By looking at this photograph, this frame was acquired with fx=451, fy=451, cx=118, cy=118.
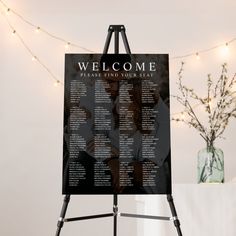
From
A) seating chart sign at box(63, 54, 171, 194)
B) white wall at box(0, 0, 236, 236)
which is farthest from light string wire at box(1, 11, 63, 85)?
seating chart sign at box(63, 54, 171, 194)

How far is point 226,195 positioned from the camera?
196 cm

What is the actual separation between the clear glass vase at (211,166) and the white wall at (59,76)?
19.5 inches

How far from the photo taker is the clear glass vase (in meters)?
2.22

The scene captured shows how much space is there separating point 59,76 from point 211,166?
112 cm

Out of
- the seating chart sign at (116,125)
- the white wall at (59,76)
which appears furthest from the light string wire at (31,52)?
the seating chart sign at (116,125)

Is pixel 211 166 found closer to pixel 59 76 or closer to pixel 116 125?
pixel 116 125

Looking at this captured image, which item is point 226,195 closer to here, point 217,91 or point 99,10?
point 217,91

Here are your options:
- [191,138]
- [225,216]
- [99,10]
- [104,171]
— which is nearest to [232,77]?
[191,138]

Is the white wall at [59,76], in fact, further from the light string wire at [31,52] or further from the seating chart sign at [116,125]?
the seating chart sign at [116,125]

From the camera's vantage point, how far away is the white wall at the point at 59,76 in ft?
8.77

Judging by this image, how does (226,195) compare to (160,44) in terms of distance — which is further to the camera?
(160,44)

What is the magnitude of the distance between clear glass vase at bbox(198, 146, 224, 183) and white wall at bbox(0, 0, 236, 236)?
0.50 m

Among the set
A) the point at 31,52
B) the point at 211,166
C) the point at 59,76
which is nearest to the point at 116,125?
the point at 211,166

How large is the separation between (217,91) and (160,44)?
1.53ft
